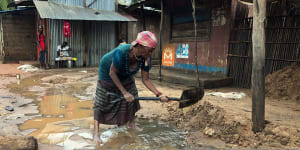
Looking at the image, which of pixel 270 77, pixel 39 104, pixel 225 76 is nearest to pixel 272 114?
pixel 270 77

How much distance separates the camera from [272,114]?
3.67 metres

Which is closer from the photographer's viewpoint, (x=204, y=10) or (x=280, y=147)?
(x=280, y=147)

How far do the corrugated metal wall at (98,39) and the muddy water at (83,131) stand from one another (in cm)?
730

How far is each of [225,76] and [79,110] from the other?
15.4ft

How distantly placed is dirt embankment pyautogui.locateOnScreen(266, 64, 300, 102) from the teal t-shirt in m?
3.72

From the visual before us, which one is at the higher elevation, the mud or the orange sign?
the orange sign

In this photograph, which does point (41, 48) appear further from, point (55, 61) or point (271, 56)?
point (271, 56)

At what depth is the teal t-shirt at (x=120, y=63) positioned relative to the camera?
8.48 ft

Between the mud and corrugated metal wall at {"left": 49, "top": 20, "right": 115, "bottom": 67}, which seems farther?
corrugated metal wall at {"left": 49, "top": 20, "right": 115, "bottom": 67}

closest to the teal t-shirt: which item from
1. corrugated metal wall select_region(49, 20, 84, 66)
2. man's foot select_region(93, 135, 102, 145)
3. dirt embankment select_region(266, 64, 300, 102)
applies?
man's foot select_region(93, 135, 102, 145)

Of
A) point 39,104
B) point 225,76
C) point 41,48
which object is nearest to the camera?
point 39,104

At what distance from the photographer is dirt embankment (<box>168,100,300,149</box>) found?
2656 millimetres

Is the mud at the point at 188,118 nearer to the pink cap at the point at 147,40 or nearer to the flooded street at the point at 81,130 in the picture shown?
the flooded street at the point at 81,130

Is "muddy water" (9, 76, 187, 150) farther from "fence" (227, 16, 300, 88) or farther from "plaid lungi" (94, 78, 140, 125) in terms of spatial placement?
"fence" (227, 16, 300, 88)
